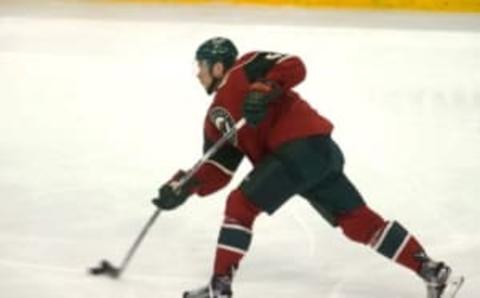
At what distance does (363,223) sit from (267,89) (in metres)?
0.44

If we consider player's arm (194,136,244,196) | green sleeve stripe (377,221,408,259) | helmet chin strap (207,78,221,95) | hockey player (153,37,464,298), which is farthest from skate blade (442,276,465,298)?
helmet chin strap (207,78,221,95)

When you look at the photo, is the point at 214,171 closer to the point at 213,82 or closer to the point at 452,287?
the point at 213,82

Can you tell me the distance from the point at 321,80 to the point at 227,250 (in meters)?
3.30

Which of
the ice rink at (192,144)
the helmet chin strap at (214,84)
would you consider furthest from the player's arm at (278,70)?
the ice rink at (192,144)

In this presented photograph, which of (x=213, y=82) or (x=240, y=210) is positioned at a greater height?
(x=213, y=82)

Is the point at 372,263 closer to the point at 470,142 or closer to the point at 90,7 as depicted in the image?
the point at 470,142

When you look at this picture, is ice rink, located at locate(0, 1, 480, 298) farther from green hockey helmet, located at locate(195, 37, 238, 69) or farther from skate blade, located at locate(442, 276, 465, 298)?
green hockey helmet, located at locate(195, 37, 238, 69)

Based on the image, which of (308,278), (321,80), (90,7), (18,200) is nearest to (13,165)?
(18,200)

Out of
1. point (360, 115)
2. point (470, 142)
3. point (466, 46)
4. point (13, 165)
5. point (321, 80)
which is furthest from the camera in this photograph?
point (466, 46)

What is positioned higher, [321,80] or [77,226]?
[321,80]

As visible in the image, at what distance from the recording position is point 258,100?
2605mm

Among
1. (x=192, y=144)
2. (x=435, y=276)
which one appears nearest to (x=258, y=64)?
(x=435, y=276)

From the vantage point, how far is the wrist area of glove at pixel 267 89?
8.62 ft

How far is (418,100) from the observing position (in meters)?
5.41
